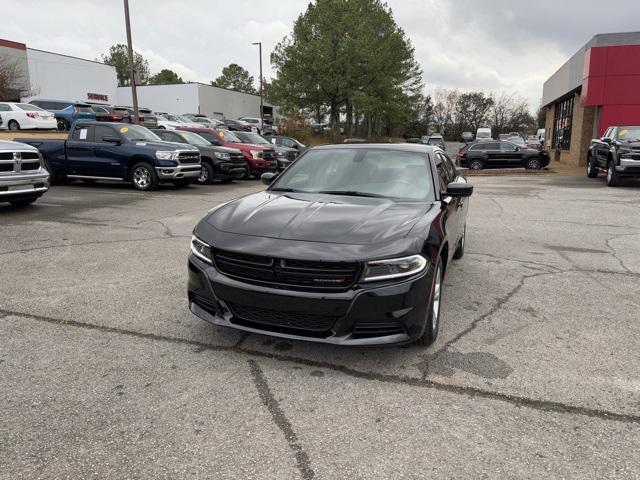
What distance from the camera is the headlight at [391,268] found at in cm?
327

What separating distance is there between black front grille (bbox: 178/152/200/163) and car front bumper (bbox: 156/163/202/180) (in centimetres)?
12

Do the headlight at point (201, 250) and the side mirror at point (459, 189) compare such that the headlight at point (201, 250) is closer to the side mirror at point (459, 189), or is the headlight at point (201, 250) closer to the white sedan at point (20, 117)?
the side mirror at point (459, 189)

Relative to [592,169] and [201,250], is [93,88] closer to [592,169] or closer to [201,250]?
[592,169]

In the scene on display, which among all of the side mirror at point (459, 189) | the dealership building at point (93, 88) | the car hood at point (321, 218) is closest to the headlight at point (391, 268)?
the car hood at point (321, 218)

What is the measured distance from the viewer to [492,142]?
83.6 feet

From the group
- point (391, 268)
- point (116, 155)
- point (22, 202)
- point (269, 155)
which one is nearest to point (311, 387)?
point (391, 268)

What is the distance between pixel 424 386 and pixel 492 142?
2433cm

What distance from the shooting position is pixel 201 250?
3.73 metres

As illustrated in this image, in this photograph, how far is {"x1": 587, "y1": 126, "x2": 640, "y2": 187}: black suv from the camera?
15.6m

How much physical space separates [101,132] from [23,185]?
15.2 feet

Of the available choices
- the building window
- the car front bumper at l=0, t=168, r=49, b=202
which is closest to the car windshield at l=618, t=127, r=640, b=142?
the building window

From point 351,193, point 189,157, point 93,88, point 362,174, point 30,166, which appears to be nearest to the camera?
point 351,193

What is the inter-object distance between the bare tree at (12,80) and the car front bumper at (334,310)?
35.3 m

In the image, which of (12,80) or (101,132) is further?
(12,80)
